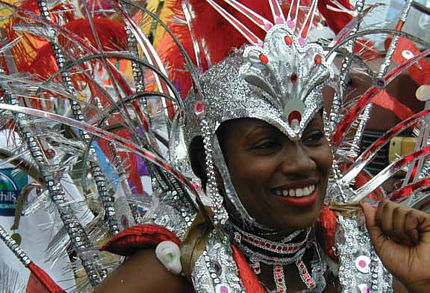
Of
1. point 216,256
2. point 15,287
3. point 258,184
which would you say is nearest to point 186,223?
point 216,256

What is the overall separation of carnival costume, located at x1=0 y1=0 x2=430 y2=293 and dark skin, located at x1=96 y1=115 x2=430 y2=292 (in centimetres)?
4

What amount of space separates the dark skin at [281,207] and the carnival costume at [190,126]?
4cm

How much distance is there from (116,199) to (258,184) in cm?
65

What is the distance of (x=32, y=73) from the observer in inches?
84.0

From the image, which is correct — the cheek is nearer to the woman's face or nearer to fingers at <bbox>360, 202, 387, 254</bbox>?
the woman's face

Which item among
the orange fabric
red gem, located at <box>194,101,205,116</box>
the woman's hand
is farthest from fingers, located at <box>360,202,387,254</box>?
the orange fabric

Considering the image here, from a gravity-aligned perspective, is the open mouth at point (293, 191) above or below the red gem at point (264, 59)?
below

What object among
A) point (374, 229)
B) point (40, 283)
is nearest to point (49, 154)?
point (40, 283)

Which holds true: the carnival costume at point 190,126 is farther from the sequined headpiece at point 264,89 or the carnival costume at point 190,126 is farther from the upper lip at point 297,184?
the upper lip at point 297,184

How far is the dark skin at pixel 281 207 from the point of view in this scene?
5.43 ft

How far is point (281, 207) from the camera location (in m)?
1.67

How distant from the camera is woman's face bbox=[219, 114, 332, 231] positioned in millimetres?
1661

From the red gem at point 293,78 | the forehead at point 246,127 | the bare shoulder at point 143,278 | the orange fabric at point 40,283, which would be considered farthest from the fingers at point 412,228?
the orange fabric at point 40,283

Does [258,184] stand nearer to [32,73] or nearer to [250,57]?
[250,57]
